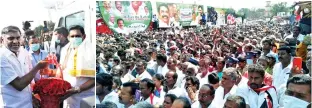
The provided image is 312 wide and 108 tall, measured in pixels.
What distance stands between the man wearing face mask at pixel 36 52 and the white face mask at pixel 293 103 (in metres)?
1.51

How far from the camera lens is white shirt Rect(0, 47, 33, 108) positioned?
2664 mm

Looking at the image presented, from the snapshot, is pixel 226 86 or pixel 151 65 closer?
pixel 226 86

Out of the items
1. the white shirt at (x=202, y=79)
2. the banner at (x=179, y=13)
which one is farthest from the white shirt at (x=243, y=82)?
the banner at (x=179, y=13)

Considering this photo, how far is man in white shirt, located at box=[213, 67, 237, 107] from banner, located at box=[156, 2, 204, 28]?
389 millimetres

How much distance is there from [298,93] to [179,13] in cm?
91

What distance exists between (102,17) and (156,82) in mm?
591

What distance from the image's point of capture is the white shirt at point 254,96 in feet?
8.71

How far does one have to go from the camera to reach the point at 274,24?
261 cm

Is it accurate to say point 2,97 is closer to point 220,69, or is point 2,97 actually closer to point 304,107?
point 220,69

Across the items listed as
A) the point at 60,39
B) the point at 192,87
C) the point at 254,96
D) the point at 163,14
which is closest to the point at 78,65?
the point at 60,39

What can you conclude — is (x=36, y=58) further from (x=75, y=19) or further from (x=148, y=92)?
(x=148, y=92)

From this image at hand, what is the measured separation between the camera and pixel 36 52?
2.69m

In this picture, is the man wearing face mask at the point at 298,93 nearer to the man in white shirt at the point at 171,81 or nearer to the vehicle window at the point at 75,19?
the man in white shirt at the point at 171,81

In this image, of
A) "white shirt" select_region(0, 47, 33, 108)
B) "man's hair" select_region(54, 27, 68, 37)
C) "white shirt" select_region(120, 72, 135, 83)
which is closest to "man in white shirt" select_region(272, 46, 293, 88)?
"white shirt" select_region(120, 72, 135, 83)
